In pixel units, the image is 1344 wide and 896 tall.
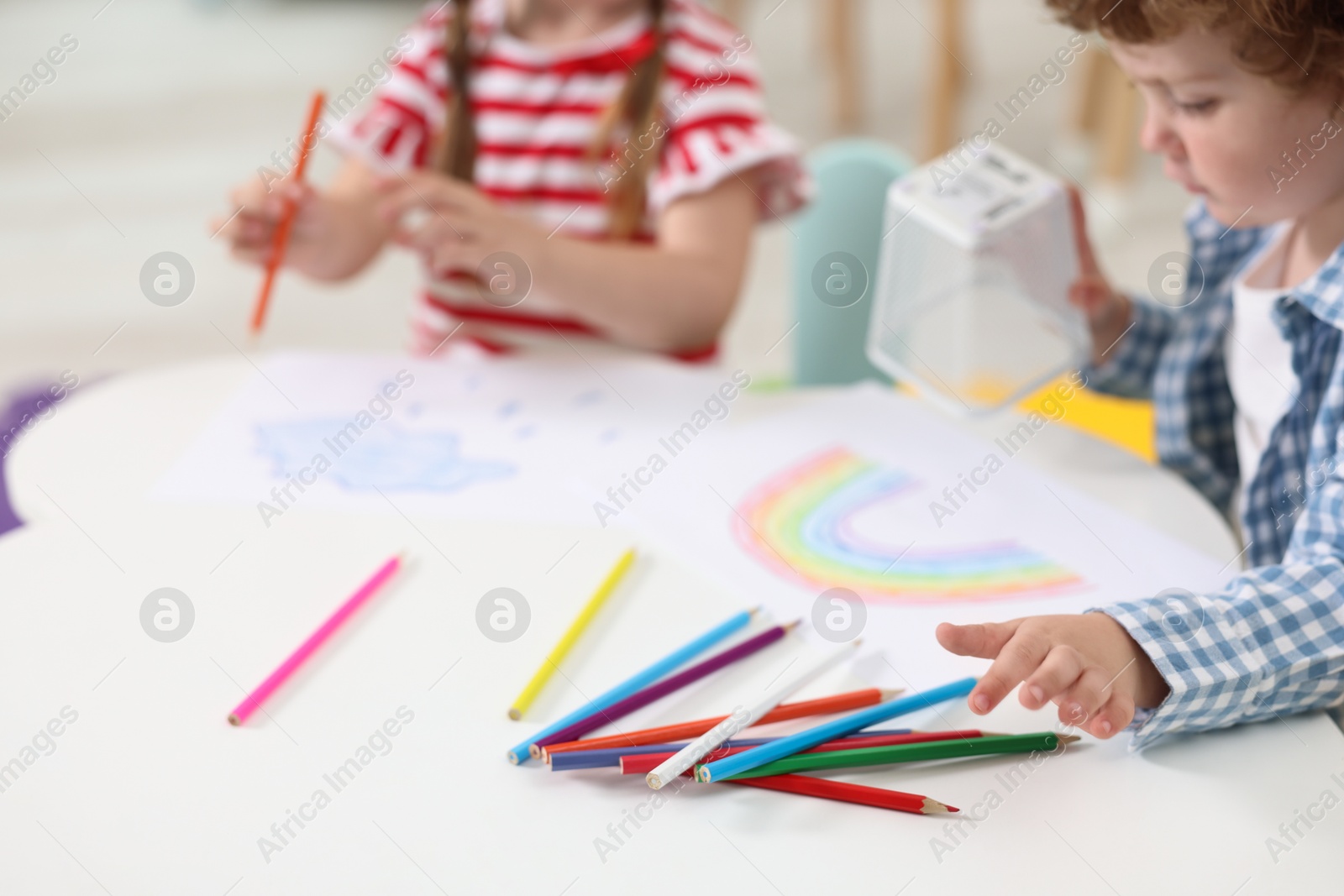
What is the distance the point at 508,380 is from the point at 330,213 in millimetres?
225

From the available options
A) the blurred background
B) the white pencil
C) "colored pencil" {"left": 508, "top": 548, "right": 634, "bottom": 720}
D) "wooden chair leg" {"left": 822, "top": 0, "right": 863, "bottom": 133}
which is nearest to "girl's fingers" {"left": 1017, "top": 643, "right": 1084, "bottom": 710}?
the white pencil

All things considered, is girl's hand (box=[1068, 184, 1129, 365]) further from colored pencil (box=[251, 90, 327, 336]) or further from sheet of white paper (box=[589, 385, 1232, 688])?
colored pencil (box=[251, 90, 327, 336])

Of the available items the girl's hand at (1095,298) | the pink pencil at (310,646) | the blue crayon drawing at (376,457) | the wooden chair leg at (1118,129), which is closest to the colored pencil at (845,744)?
the pink pencil at (310,646)

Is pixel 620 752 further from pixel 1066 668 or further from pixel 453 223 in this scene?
pixel 453 223

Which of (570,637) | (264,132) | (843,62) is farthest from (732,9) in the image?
(570,637)

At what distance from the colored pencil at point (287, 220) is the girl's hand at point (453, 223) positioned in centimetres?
6

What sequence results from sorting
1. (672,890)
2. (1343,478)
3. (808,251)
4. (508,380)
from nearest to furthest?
(672,890) → (1343,478) → (508,380) → (808,251)

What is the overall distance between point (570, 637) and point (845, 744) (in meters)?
0.16

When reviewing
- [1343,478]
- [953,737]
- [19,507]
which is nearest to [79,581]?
[19,507]

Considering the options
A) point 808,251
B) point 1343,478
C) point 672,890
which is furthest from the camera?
point 808,251

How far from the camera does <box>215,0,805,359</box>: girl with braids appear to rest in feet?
3.11

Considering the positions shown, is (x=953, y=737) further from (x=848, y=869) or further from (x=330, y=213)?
(x=330, y=213)

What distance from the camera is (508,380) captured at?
0.90 m

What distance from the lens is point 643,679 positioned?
0.59m
